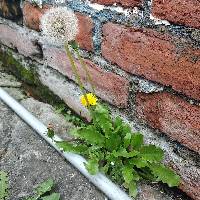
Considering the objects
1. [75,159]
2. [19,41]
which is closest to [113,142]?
[75,159]

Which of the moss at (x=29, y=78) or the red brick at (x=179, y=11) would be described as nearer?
the red brick at (x=179, y=11)

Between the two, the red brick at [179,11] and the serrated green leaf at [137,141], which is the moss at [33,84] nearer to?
the serrated green leaf at [137,141]

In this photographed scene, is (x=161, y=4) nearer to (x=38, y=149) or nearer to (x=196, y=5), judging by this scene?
(x=196, y=5)

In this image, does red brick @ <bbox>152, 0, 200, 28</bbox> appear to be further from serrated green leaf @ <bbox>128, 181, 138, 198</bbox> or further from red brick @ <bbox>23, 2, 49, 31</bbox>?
red brick @ <bbox>23, 2, 49, 31</bbox>

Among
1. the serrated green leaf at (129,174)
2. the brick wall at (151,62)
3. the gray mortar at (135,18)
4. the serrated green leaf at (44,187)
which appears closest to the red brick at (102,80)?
A: the brick wall at (151,62)

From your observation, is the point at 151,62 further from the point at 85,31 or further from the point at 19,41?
the point at 19,41

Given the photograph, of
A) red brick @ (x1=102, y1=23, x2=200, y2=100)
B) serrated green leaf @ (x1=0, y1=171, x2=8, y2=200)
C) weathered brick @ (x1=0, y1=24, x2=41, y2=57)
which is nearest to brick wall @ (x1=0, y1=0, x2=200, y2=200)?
red brick @ (x1=102, y1=23, x2=200, y2=100)

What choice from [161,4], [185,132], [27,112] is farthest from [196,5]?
[27,112]
